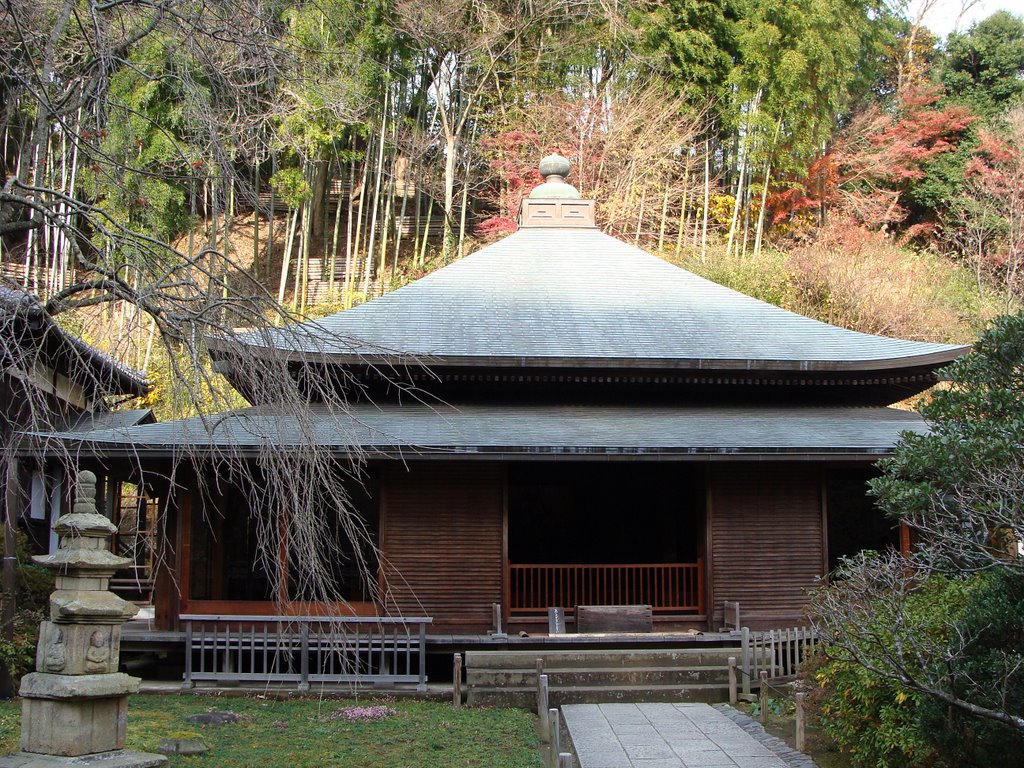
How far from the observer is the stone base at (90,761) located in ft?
22.9

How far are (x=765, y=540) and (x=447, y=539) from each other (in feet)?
13.0

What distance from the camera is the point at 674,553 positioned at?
1577 centimetres

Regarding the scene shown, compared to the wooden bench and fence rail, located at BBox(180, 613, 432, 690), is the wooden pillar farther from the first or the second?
the wooden bench

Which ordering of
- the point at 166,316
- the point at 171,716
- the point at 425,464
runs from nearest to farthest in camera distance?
1. the point at 166,316
2. the point at 171,716
3. the point at 425,464

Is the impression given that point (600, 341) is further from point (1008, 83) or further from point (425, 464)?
point (1008, 83)

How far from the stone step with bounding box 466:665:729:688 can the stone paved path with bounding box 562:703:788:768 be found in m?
0.42

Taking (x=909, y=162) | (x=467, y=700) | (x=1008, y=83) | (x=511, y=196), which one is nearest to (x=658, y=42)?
(x=511, y=196)

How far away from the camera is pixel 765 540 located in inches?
518

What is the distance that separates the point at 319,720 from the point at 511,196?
2058 cm

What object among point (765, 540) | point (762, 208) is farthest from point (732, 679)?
point (762, 208)

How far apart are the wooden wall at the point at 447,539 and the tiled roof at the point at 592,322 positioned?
153 centimetres

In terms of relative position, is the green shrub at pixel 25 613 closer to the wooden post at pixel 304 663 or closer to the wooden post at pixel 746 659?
the wooden post at pixel 304 663

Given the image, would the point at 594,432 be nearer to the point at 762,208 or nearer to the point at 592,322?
the point at 592,322

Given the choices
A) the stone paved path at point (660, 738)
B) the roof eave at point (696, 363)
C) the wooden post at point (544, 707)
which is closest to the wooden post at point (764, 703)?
the stone paved path at point (660, 738)
